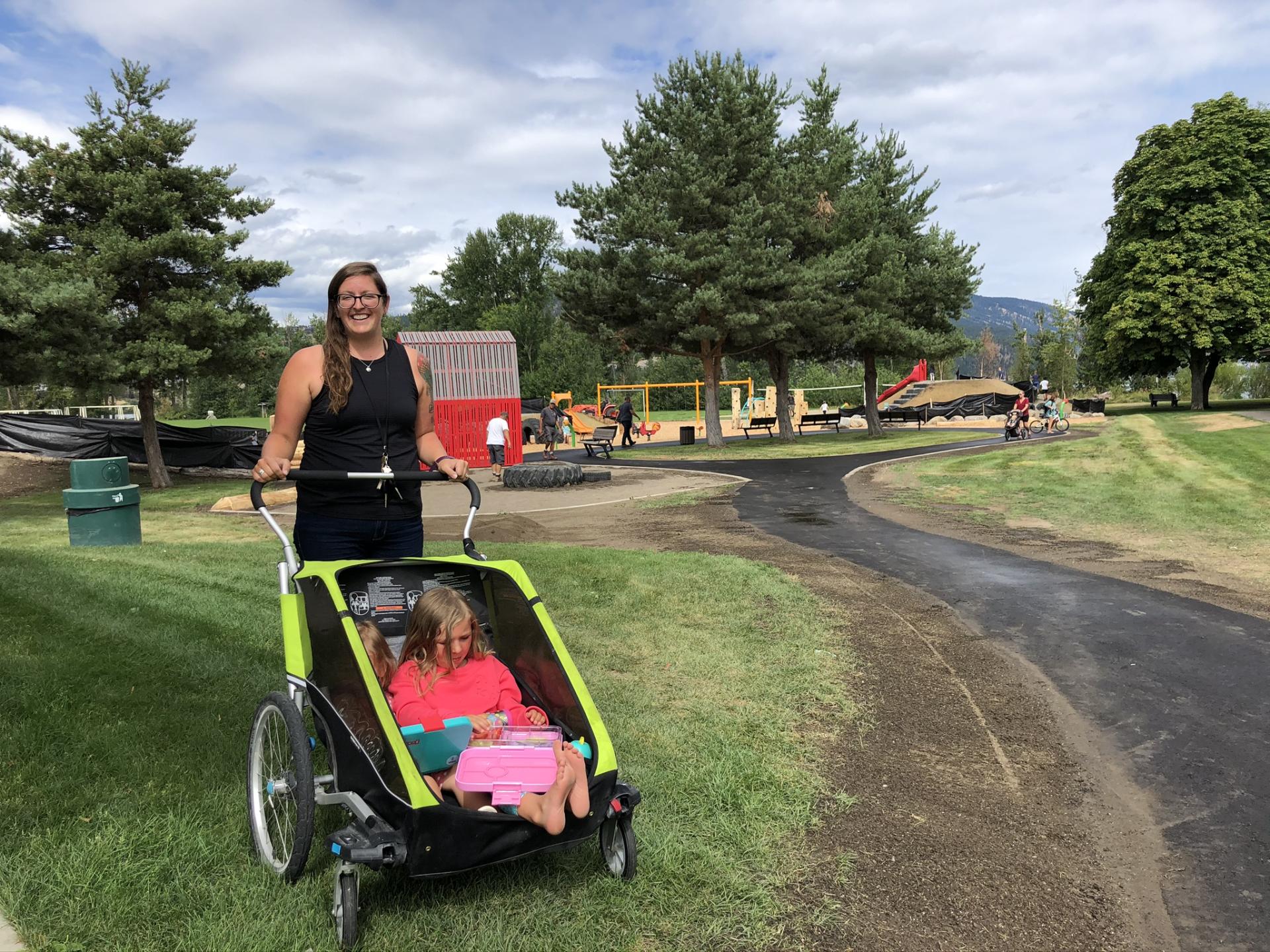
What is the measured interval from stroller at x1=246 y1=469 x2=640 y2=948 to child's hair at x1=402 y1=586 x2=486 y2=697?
0.23 m

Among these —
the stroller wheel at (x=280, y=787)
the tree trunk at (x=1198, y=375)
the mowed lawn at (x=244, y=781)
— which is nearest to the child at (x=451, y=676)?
the stroller wheel at (x=280, y=787)

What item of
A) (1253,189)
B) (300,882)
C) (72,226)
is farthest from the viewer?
(1253,189)

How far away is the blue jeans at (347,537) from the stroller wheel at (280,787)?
23.9 inches

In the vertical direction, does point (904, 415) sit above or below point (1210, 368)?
below

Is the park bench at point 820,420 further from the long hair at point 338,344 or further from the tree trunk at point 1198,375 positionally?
the long hair at point 338,344

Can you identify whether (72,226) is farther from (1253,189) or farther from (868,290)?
(1253,189)

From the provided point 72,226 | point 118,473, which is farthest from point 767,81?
point 118,473

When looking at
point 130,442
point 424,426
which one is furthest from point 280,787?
point 130,442

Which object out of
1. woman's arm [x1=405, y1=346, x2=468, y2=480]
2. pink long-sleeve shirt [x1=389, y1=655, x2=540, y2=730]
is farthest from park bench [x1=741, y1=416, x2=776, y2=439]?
pink long-sleeve shirt [x1=389, y1=655, x2=540, y2=730]

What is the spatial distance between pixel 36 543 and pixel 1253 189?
41.8m

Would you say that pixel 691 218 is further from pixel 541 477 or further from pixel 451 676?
pixel 451 676

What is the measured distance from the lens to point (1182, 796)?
4266mm

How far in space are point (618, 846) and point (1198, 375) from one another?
41.1m

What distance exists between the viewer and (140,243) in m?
20.8
